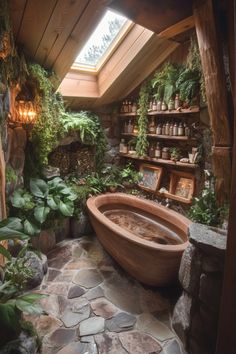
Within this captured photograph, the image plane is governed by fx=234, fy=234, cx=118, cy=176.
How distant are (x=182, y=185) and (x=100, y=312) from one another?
6.12 ft

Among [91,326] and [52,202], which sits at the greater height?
[52,202]

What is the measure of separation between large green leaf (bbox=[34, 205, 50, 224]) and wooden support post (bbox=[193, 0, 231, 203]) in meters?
1.96

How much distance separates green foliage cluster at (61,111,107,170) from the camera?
3.56 meters

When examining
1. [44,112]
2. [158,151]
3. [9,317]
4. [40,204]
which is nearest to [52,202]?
[40,204]

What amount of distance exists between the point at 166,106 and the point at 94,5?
155cm

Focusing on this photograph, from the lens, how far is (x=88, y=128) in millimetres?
3805

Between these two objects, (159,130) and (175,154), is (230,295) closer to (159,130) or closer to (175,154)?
(175,154)

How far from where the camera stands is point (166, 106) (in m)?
3.18

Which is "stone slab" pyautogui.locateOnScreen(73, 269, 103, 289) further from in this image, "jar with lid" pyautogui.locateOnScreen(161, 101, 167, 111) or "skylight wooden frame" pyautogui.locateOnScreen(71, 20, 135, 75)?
"skylight wooden frame" pyautogui.locateOnScreen(71, 20, 135, 75)

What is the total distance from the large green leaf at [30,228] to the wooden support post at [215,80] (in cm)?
205

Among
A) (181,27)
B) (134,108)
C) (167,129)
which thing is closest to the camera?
(181,27)

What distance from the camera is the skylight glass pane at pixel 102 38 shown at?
9.53 feet

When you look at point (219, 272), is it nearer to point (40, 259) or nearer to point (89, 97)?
point (40, 259)

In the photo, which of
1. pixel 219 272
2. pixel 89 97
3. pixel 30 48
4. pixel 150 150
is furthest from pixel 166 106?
pixel 219 272
